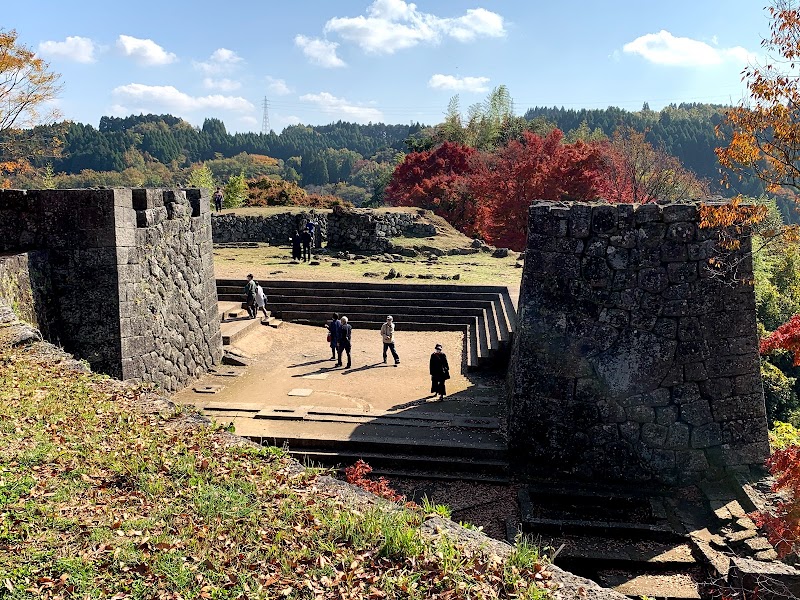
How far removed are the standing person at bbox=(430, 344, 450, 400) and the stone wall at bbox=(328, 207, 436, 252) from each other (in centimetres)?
1494

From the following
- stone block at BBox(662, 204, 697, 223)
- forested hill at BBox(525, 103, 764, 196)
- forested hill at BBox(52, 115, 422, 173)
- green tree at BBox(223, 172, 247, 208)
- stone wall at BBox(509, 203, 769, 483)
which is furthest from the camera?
forested hill at BBox(52, 115, 422, 173)

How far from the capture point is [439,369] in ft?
34.6

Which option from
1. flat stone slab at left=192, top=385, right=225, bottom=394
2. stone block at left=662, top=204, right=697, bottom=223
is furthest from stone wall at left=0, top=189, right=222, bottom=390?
stone block at left=662, top=204, right=697, bottom=223

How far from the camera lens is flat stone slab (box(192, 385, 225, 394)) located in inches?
428

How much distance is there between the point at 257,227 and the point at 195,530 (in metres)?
25.6

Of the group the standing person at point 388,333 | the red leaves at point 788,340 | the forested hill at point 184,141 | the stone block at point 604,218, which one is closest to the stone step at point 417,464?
the stone block at point 604,218

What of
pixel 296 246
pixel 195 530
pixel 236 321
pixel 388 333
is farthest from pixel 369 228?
pixel 195 530

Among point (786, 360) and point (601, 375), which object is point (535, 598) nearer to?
point (601, 375)

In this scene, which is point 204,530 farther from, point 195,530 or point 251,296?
point 251,296

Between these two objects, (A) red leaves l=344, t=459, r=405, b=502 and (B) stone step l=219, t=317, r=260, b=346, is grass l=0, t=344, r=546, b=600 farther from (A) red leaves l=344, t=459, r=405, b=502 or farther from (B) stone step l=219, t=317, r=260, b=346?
(B) stone step l=219, t=317, r=260, b=346

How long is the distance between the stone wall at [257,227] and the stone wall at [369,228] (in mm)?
1152

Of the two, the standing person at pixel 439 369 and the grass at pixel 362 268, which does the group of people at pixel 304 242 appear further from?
the standing person at pixel 439 369

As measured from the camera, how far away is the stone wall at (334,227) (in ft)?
84.4

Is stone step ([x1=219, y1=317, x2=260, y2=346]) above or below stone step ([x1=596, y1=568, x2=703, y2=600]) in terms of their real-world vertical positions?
above
